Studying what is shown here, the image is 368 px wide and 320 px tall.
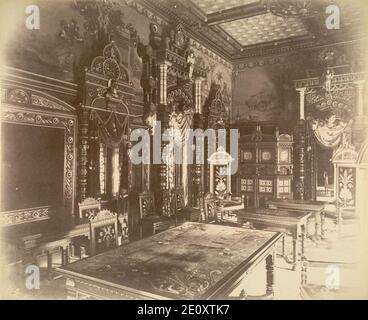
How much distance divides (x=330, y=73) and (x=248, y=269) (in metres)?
6.73

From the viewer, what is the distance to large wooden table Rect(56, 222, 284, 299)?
2.23 metres

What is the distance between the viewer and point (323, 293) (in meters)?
4.05

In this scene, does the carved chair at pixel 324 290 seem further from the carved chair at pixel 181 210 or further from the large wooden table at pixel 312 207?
the carved chair at pixel 181 210

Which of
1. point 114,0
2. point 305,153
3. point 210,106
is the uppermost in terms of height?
point 114,0

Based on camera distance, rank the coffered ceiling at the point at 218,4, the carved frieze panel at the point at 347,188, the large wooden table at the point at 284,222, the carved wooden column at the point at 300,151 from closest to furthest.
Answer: the large wooden table at the point at 284,222, the coffered ceiling at the point at 218,4, the carved frieze panel at the point at 347,188, the carved wooden column at the point at 300,151

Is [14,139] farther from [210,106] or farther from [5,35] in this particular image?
[210,106]

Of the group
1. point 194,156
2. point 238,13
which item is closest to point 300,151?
point 194,156

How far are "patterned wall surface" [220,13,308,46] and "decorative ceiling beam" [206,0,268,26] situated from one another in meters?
0.32

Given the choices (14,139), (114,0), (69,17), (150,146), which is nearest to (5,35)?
(69,17)

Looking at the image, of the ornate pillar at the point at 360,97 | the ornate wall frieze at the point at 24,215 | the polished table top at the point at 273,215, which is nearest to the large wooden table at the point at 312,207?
the polished table top at the point at 273,215

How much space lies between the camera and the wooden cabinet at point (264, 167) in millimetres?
8297

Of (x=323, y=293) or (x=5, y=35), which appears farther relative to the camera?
(x=323, y=293)

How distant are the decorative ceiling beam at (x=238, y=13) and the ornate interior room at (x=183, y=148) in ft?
0.11

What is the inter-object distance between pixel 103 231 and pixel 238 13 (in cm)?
530
